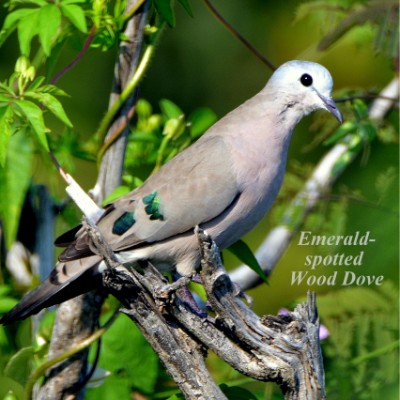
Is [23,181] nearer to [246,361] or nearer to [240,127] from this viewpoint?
[240,127]

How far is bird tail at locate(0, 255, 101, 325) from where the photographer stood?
2.38 m

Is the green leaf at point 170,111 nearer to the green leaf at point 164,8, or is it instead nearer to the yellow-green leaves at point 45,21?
the green leaf at point 164,8

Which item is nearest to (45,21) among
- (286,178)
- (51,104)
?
(51,104)

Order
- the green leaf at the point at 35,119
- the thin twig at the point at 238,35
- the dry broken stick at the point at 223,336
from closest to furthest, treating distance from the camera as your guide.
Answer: the dry broken stick at the point at 223,336 → the green leaf at the point at 35,119 → the thin twig at the point at 238,35

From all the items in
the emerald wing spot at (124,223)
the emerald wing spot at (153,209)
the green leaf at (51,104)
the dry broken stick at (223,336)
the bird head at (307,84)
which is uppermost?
the bird head at (307,84)

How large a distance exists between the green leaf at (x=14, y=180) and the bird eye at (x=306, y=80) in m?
0.75

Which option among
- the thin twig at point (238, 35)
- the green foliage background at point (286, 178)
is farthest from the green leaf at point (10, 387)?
the thin twig at point (238, 35)

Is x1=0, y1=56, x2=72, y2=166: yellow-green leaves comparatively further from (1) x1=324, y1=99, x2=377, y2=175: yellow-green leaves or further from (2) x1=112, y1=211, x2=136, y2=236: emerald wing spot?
(1) x1=324, y1=99, x2=377, y2=175: yellow-green leaves

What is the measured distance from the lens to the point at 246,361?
205 centimetres

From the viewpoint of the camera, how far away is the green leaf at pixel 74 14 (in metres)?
2.18

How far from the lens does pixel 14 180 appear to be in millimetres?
2537

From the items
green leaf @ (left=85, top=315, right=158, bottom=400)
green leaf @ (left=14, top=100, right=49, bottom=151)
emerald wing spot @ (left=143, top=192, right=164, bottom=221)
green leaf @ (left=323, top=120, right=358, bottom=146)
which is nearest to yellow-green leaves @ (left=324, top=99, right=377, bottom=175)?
green leaf @ (left=323, top=120, right=358, bottom=146)

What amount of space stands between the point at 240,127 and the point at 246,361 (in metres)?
0.68

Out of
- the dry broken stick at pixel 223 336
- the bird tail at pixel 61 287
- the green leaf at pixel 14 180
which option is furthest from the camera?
the green leaf at pixel 14 180
